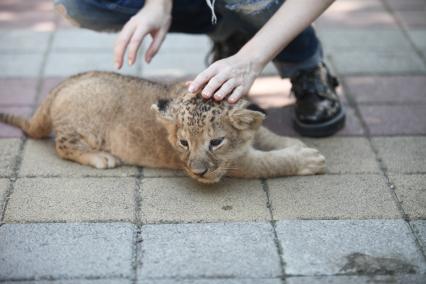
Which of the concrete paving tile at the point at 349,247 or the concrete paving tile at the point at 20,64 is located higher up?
the concrete paving tile at the point at 349,247

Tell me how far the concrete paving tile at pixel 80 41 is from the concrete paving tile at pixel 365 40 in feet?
6.47

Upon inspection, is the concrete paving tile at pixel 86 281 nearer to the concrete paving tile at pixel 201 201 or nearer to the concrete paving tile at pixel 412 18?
the concrete paving tile at pixel 201 201

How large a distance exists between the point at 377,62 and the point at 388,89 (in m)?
0.51

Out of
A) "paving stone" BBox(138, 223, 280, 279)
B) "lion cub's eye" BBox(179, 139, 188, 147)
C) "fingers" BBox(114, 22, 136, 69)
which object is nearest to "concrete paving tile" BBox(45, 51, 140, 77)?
"fingers" BBox(114, 22, 136, 69)


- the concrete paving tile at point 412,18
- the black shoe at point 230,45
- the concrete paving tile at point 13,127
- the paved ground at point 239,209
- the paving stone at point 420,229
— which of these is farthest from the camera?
the concrete paving tile at point 412,18

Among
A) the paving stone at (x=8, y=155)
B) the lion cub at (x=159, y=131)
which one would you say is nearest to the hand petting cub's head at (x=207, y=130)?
the lion cub at (x=159, y=131)

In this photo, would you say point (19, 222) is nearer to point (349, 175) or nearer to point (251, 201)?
point (251, 201)

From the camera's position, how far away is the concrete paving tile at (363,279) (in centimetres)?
322

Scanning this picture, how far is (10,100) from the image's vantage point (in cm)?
511

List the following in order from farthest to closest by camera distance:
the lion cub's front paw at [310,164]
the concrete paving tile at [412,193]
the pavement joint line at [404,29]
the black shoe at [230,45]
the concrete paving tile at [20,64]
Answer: the pavement joint line at [404,29] < the concrete paving tile at [20,64] < the black shoe at [230,45] < the lion cub's front paw at [310,164] < the concrete paving tile at [412,193]

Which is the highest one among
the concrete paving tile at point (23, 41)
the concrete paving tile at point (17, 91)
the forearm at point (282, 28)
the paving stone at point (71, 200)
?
the forearm at point (282, 28)

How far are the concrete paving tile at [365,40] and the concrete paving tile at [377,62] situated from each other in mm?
94

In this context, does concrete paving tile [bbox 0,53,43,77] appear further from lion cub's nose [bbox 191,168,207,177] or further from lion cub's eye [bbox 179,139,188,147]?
lion cub's nose [bbox 191,168,207,177]

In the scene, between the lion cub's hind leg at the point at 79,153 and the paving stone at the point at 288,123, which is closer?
the lion cub's hind leg at the point at 79,153
